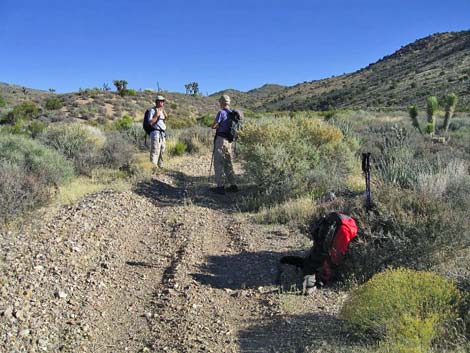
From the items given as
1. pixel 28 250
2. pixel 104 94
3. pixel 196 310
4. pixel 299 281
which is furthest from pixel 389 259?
pixel 104 94

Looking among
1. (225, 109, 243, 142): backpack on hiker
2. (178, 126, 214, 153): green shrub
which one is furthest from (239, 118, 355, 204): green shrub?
(178, 126, 214, 153): green shrub

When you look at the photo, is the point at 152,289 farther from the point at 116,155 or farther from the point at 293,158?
the point at 116,155

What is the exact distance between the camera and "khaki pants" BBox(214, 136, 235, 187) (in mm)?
10180

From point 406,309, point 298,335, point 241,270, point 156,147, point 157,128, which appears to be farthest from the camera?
point 156,147

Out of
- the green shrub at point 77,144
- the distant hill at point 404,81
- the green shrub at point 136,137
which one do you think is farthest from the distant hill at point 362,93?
the green shrub at point 77,144

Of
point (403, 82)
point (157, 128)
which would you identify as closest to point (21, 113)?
point (157, 128)

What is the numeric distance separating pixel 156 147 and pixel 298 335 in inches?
337

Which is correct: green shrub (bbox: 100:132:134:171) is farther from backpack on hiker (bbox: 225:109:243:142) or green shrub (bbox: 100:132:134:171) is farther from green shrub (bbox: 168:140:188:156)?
backpack on hiker (bbox: 225:109:243:142)

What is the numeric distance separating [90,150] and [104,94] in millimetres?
27697

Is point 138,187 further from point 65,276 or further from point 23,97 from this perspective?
point 23,97

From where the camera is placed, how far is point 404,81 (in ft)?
176

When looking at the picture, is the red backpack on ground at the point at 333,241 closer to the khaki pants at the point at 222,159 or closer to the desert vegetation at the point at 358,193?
the desert vegetation at the point at 358,193

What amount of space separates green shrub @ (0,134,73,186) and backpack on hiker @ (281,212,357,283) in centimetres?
578

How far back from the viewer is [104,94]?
3825 cm
